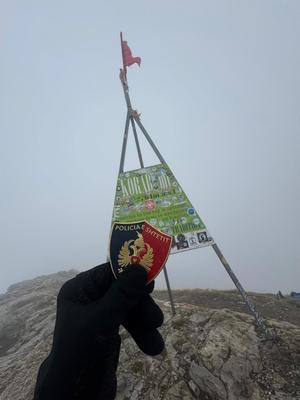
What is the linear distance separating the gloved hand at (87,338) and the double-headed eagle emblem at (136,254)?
296 mm

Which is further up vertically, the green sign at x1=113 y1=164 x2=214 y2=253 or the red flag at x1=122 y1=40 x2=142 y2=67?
the red flag at x1=122 y1=40 x2=142 y2=67

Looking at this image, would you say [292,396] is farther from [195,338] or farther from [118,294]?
[118,294]

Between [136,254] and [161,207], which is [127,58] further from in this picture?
[136,254]

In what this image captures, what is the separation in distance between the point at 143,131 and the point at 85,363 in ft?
26.3

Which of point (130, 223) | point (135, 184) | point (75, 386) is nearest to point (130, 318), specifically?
point (75, 386)

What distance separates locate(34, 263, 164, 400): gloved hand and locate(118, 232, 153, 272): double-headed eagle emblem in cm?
30

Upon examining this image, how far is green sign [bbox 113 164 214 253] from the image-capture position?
26.5 ft

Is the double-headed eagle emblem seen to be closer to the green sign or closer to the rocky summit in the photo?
the green sign

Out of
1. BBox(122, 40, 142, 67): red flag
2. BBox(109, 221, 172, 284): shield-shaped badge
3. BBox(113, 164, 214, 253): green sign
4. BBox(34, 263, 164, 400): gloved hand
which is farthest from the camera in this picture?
BBox(122, 40, 142, 67): red flag

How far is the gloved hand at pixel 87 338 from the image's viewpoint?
231 centimetres

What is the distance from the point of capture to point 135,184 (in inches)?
335

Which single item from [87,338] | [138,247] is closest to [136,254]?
[138,247]

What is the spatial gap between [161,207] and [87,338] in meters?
6.08

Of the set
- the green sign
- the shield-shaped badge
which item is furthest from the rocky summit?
the shield-shaped badge
